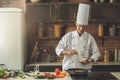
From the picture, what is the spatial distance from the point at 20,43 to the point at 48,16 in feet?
2.88

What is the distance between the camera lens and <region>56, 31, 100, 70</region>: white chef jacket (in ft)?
12.9

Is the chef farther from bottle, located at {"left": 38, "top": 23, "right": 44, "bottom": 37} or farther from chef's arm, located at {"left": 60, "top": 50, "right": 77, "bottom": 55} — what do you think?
bottle, located at {"left": 38, "top": 23, "right": 44, "bottom": 37}

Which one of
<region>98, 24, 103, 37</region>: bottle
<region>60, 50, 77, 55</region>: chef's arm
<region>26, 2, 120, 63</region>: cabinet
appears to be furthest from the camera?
<region>98, 24, 103, 37</region>: bottle

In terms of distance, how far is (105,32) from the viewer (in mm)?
5375

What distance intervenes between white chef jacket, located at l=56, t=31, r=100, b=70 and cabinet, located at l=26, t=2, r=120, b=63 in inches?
46.9

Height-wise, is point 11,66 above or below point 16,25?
below

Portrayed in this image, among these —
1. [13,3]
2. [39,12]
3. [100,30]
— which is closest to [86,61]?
[100,30]

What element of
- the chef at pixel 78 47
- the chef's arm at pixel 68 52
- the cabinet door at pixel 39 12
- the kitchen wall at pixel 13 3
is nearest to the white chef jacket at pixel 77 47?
the chef at pixel 78 47

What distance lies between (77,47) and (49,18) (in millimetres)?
1341

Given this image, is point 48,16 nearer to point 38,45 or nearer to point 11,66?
point 38,45

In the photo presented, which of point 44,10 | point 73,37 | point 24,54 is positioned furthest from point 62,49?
point 44,10

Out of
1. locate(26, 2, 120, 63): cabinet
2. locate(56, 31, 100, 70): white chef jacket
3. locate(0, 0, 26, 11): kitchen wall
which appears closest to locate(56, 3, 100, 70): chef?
locate(56, 31, 100, 70): white chef jacket

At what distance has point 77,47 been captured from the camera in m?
4.03

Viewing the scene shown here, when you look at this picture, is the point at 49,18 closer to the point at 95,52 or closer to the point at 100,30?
the point at 100,30
